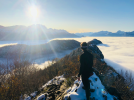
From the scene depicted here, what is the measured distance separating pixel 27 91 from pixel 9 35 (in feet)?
535

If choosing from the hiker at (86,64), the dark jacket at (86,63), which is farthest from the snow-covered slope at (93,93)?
the dark jacket at (86,63)

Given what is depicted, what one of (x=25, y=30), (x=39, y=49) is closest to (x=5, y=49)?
(x=39, y=49)

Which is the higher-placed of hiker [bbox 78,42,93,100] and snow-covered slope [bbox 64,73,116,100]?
hiker [bbox 78,42,93,100]

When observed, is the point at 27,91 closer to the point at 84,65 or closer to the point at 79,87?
the point at 79,87

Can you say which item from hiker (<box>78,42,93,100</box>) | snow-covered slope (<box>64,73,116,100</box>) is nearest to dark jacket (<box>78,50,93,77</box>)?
hiker (<box>78,42,93,100</box>)

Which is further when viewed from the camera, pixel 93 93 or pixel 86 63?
pixel 93 93

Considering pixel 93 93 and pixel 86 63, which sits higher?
pixel 86 63

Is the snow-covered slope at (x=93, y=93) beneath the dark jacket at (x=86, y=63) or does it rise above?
beneath

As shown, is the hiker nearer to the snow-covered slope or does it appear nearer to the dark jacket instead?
the dark jacket

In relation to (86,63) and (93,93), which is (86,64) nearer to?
(86,63)

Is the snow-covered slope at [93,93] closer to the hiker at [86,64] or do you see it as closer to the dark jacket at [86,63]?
the hiker at [86,64]

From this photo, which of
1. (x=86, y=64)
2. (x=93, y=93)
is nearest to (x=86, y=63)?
(x=86, y=64)

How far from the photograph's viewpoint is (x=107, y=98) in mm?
4121

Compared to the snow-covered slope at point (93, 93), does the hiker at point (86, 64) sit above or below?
above
